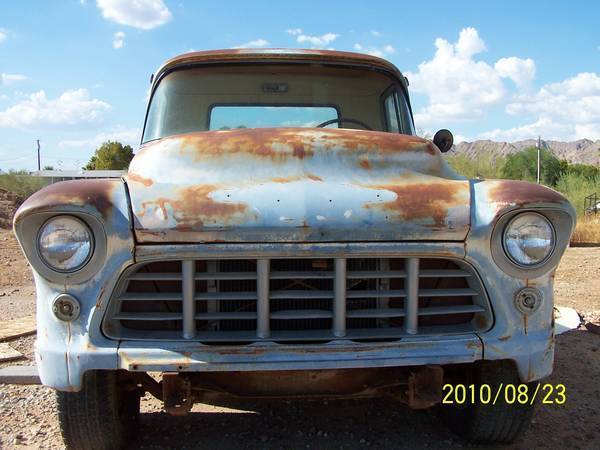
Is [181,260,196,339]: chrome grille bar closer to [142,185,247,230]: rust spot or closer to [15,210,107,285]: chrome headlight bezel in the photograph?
[142,185,247,230]: rust spot

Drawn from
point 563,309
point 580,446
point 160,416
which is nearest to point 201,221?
point 160,416

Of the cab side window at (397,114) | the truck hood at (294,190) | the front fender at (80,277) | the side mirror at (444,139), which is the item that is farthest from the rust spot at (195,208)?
the side mirror at (444,139)

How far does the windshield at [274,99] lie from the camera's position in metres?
3.52

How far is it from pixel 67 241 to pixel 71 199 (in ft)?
0.53

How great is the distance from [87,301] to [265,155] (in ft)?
3.27

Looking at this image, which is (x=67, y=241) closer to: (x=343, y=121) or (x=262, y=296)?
(x=262, y=296)

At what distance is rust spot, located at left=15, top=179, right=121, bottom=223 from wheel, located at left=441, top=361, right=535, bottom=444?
5.76 feet

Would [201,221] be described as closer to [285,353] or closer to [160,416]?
[285,353]

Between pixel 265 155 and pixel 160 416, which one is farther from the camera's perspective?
pixel 160 416

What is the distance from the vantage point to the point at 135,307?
227 centimetres

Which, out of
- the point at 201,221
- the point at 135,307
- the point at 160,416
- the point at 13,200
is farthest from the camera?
the point at 13,200

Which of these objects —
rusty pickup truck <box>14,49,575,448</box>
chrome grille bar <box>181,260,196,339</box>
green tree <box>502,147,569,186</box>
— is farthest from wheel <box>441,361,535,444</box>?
green tree <box>502,147,569,186</box>

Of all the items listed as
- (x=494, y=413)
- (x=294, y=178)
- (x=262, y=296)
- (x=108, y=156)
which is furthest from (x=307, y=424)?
(x=108, y=156)

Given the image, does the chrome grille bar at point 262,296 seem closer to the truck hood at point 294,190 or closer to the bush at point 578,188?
the truck hood at point 294,190
